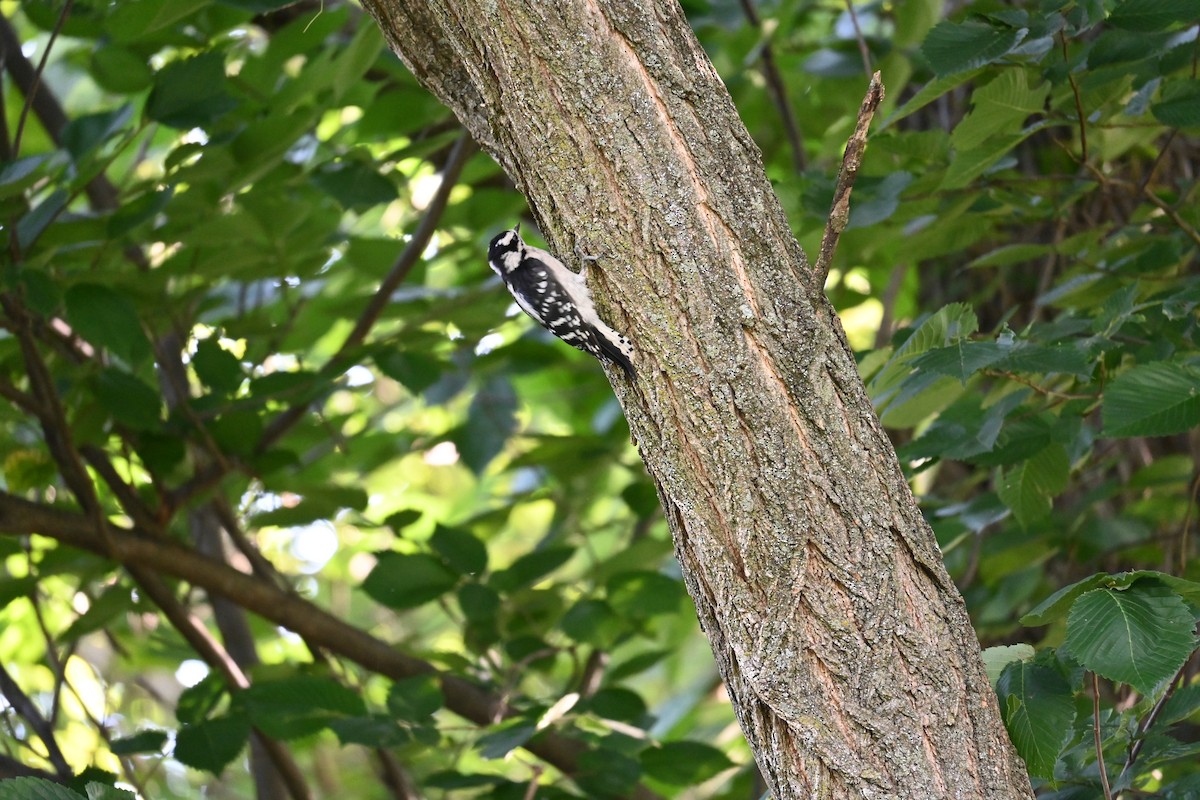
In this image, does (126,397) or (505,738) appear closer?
(505,738)

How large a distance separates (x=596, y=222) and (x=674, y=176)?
0.13m

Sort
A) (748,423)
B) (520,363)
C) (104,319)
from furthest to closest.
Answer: (520,363) → (104,319) → (748,423)

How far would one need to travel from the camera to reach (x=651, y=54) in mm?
1509

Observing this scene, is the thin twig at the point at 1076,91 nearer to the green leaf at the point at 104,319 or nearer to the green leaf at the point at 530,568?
the green leaf at the point at 530,568

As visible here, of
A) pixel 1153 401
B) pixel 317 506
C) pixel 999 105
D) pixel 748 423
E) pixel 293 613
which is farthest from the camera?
pixel 293 613

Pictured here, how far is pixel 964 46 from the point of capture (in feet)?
5.77

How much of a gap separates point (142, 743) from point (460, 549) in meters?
0.81

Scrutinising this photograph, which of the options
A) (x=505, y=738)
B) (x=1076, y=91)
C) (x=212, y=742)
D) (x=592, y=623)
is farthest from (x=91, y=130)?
(x=1076, y=91)

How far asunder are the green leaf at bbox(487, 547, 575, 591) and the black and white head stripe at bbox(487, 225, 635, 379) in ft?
2.24

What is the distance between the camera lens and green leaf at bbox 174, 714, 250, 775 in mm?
2336

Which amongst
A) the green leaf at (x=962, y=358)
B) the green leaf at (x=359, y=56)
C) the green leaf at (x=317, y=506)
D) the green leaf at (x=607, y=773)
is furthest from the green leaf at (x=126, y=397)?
the green leaf at (x=962, y=358)

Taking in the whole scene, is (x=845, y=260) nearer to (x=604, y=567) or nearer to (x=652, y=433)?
(x=604, y=567)

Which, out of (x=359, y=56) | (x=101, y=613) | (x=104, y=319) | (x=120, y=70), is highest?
(x=120, y=70)

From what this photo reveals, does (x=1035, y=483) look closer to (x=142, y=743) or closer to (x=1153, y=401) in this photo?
(x=1153, y=401)
